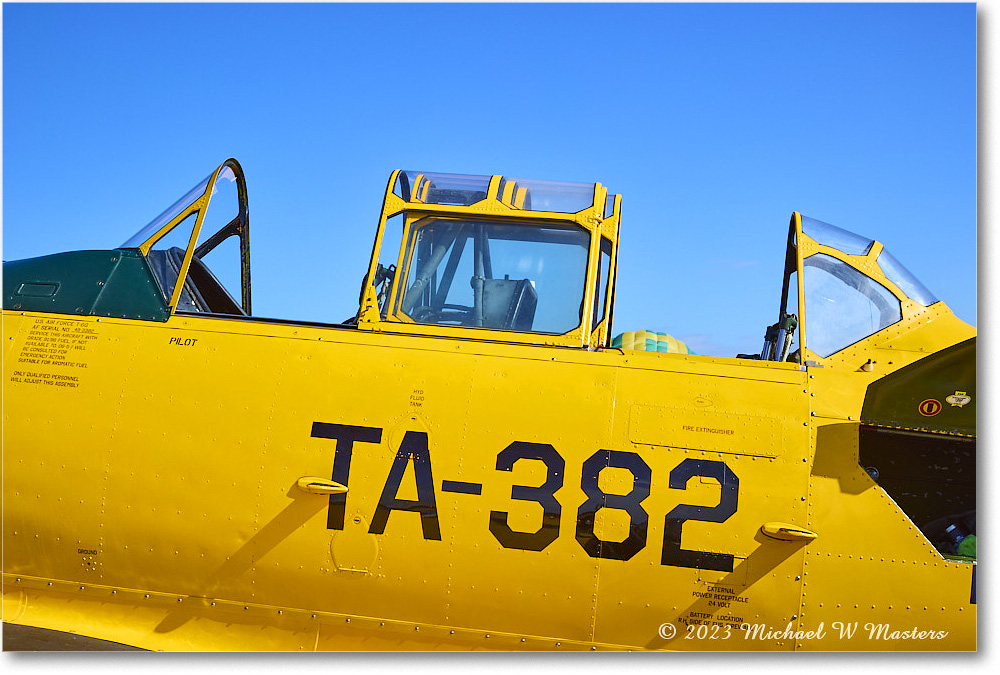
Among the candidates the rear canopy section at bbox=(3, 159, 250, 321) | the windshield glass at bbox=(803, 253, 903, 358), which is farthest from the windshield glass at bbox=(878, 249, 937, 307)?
the rear canopy section at bbox=(3, 159, 250, 321)

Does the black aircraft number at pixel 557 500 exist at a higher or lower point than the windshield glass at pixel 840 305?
lower

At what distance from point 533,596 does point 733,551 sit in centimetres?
100

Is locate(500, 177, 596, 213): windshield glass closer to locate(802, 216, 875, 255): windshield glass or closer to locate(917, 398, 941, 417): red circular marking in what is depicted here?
locate(802, 216, 875, 255): windshield glass

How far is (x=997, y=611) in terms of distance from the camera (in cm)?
364

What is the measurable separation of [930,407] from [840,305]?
79 centimetres

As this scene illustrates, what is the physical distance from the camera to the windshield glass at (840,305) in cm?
417

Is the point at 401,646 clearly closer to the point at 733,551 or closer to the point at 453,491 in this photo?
the point at 453,491

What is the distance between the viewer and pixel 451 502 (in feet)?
12.1

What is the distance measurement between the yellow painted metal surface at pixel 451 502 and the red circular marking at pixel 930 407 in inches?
11.2

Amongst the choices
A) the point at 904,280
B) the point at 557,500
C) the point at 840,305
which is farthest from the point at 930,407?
the point at 557,500

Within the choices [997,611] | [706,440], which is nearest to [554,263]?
[706,440]

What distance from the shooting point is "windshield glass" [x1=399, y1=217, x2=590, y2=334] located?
14.0ft
